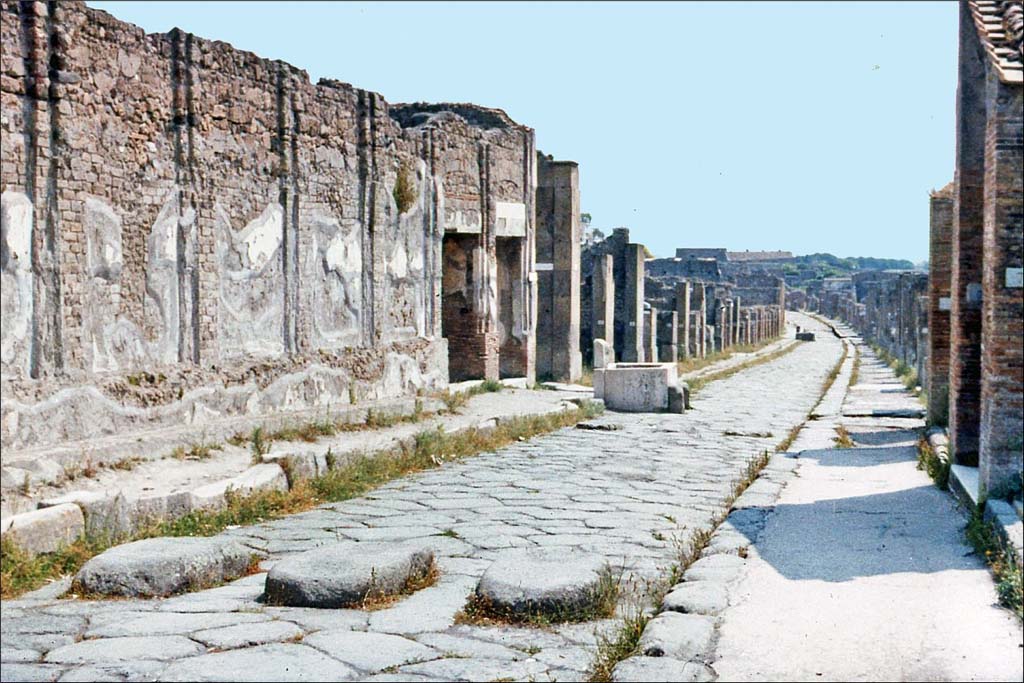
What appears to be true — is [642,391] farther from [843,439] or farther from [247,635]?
[247,635]

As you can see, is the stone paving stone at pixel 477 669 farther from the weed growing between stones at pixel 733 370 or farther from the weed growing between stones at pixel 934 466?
the weed growing between stones at pixel 733 370

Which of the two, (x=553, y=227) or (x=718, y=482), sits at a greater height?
(x=553, y=227)

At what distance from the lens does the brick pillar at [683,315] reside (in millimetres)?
27331

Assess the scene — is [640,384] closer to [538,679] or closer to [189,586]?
[189,586]

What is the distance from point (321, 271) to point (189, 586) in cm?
573

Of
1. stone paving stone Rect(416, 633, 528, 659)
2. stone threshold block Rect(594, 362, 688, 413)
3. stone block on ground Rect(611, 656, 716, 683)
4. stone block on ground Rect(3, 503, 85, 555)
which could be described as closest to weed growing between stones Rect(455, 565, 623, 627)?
stone paving stone Rect(416, 633, 528, 659)

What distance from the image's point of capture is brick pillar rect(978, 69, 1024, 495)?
6.86 meters

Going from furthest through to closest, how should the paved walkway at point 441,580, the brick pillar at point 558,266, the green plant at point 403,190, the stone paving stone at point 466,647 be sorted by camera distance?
the brick pillar at point 558,266, the green plant at point 403,190, the stone paving stone at point 466,647, the paved walkway at point 441,580

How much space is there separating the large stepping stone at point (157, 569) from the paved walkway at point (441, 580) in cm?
11

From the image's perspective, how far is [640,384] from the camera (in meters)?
14.7

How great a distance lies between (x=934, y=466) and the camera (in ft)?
27.9

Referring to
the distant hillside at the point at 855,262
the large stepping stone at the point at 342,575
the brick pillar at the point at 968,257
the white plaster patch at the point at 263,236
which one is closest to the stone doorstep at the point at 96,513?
the large stepping stone at the point at 342,575

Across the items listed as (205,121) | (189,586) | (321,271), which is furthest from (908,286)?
(189,586)

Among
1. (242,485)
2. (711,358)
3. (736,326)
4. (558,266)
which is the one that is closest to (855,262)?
(736,326)
